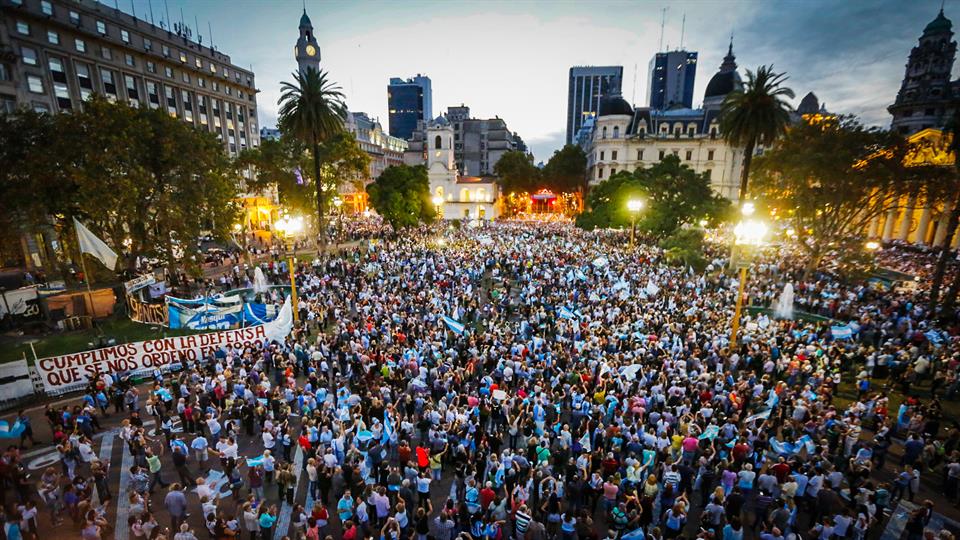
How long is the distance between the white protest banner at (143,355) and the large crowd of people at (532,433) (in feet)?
2.44

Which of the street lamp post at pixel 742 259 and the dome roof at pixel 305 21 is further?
the dome roof at pixel 305 21

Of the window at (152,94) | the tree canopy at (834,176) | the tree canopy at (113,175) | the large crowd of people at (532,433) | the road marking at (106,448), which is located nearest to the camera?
the large crowd of people at (532,433)

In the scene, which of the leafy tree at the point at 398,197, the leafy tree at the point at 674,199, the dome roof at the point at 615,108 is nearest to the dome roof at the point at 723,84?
the dome roof at the point at 615,108

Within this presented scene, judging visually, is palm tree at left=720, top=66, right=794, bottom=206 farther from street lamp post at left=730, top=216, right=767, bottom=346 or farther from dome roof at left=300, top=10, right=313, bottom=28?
dome roof at left=300, top=10, right=313, bottom=28

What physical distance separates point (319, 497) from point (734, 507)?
9384 mm

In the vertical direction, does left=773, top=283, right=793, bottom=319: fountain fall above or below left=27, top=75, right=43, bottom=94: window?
below

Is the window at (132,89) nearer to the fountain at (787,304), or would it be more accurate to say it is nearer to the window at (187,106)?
the window at (187,106)

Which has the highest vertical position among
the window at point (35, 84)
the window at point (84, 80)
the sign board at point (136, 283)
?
the window at point (84, 80)

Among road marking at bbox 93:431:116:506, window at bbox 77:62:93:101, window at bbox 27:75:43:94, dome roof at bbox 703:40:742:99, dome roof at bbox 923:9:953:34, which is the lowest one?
road marking at bbox 93:431:116:506

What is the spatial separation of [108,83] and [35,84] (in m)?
8.50

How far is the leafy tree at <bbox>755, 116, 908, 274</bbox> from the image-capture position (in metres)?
26.8

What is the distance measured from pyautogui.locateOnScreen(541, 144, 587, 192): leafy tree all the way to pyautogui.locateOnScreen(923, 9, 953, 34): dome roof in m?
58.8

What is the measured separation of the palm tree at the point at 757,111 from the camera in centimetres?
3114

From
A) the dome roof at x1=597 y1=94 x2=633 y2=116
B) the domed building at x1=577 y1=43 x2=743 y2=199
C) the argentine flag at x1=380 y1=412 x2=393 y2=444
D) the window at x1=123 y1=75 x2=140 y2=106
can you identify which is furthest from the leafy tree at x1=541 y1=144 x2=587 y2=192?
the argentine flag at x1=380 y1=412 x2=393 y2=444
